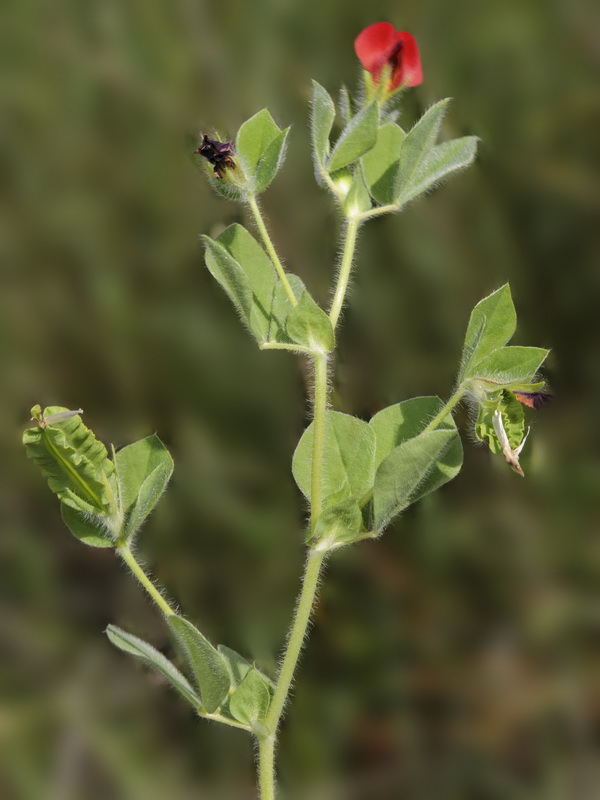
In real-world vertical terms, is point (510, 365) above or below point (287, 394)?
above

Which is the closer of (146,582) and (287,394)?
(146,582)

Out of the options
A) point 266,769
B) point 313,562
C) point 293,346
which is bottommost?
point 266,769

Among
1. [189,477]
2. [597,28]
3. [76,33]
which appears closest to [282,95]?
[76,33]

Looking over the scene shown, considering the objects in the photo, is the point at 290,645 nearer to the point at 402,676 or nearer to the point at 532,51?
the point at 402,676

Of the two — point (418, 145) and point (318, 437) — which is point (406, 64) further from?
point (318, 437)

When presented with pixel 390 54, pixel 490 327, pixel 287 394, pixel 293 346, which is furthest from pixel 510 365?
pixel 287 394

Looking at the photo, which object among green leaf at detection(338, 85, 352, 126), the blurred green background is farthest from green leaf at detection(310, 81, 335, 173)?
the blurred green background
